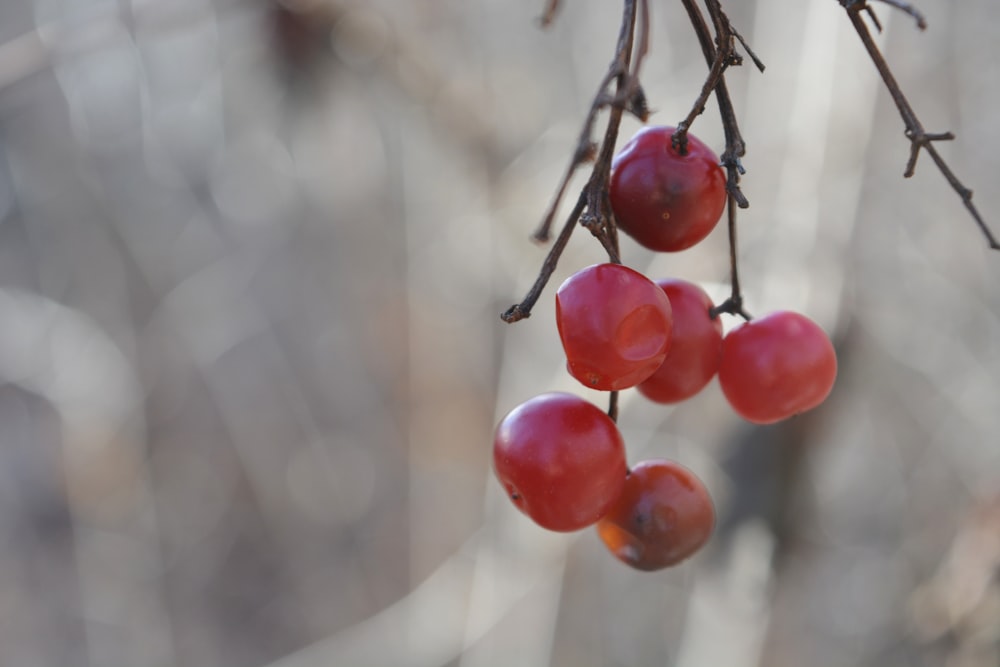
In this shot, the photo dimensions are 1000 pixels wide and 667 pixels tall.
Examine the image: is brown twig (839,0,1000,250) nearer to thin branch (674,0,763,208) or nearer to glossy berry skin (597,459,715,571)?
thin branch (674,0,763,208)

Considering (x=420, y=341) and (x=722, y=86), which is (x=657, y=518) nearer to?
(x=722, y=86)

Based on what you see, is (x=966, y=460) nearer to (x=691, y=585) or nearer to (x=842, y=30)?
(x=691, y=585)

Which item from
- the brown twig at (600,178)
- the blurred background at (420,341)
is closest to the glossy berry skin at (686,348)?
the brown twig at (600,178)

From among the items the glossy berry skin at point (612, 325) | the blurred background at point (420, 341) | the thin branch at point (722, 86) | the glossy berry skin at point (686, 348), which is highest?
the thin branch at point (722, 86)

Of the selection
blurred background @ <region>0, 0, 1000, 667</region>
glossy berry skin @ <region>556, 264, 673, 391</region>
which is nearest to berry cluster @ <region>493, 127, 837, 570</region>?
glossy berry skin @ <region>556, 264, 673, 391</region>

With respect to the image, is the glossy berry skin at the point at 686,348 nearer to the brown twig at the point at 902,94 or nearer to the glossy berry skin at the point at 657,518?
the glossy berry skin at the point at 657,518

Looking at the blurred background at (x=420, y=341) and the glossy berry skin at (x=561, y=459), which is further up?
the glossy berry skin at (x=561, y=459)
